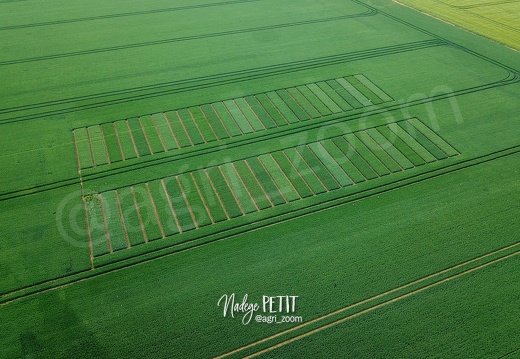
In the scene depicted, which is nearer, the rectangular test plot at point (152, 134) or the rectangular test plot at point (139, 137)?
the rectangular test plot at point (139, 137)

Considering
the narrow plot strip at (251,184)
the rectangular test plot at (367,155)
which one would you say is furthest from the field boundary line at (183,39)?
the rectangular test plot at (367,155)

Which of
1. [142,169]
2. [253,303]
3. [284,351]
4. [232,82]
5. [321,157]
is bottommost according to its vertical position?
[284,351]

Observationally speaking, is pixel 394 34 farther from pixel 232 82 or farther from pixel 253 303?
pixel 253 303

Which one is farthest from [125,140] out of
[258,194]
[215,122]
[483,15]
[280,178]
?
[483,15]

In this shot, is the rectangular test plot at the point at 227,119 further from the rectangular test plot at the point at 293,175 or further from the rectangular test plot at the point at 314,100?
the rectangular test plot at the point at 314,100

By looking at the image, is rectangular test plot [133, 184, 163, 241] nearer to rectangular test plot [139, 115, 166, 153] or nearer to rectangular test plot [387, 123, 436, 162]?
rectangular test plot [139, 115, 166, 153]

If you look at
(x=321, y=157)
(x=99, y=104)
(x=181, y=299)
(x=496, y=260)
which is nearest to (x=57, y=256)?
(x=181, y=299)

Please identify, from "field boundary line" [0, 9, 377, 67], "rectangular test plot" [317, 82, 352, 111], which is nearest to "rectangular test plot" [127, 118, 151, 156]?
"field boundary line" [0, 9, 377, 67]
